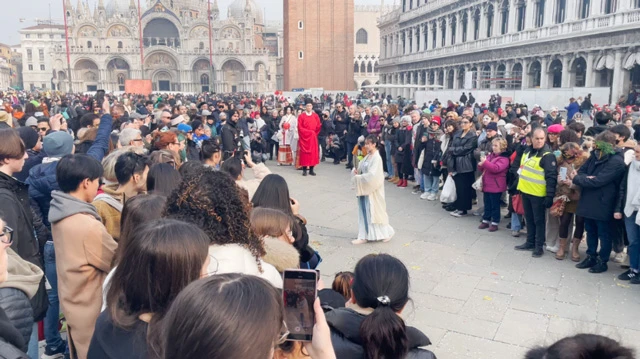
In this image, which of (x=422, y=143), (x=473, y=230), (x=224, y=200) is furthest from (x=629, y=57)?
(x=224, y=200)

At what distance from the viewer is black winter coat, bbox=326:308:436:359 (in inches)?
84.5

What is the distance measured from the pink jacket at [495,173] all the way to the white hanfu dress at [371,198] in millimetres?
1677

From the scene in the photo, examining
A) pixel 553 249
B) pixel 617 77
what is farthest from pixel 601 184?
pixel 617 77

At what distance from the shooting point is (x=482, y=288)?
222 inches

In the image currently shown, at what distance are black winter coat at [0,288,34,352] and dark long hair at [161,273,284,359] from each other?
4.84 feet

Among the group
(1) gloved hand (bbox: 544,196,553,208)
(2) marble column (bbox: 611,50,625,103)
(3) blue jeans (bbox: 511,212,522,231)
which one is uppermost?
(2) marble column (bbox: 611,50,625,103)

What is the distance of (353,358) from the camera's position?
2141 mm

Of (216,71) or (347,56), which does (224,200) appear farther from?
(216,71)

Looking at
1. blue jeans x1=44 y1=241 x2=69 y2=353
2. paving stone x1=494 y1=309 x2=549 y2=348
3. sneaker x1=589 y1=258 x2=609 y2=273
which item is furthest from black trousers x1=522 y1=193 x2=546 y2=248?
blue jeans x1=44 y1=241 x2=69 y2=353

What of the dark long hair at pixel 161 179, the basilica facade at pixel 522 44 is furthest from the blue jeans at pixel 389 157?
the basilica facade at pixel 522 44

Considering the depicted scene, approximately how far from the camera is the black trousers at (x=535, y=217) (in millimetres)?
6527

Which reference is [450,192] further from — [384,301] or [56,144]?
[384,301]

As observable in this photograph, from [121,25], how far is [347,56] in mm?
37453

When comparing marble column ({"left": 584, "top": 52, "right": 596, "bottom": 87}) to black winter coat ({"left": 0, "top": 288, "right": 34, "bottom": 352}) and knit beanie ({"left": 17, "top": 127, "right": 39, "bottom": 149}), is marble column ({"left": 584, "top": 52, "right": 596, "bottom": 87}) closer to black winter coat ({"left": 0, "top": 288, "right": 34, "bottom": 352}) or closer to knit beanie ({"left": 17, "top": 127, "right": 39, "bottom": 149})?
knit beanie ({"left": 17, "top": 127, "right": 39, "bottom": 149})
